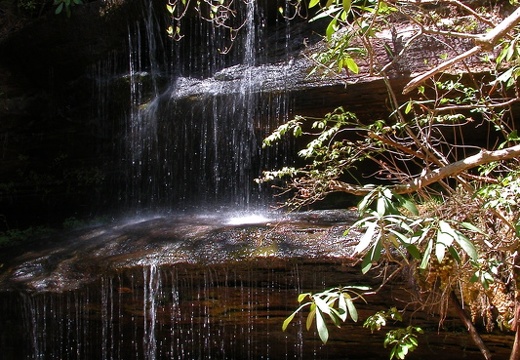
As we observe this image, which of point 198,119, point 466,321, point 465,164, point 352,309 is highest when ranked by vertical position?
point 198,119

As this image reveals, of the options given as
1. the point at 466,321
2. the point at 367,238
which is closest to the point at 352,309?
the point at 367,238

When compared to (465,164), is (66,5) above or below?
above

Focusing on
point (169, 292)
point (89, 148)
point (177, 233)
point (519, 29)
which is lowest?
point (169, 292)

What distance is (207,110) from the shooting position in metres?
7.38

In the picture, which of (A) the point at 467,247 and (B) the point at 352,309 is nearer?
(A) the point at 467,247

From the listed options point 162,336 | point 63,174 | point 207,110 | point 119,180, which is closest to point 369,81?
point 207,110

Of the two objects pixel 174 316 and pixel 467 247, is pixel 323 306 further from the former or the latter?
pixel 174 316

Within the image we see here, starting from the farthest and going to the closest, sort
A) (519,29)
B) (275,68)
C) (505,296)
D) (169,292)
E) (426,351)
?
(275,68)
(169,292)
(426,351)
(505,296)
(519,29)

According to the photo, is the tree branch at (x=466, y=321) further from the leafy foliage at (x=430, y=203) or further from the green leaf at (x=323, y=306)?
the green leaf at (x=323, y=306)

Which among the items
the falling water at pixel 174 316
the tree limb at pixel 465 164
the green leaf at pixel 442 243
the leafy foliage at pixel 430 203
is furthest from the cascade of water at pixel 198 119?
the green leaf at pixel 442 243

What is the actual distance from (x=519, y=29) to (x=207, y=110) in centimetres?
468

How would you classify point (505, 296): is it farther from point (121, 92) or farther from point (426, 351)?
point (121, 92)

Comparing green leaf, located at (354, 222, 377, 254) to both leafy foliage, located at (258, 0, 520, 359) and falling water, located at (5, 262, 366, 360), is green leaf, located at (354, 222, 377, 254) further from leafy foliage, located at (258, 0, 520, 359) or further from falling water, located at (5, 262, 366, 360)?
falling water, located at (5, 262, 366, 360)

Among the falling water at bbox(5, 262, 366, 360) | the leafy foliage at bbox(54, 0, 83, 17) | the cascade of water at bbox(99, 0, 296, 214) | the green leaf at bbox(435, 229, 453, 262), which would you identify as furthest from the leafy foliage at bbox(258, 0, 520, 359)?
the leafy foliage at bbox(54, 0, 83, 17)
